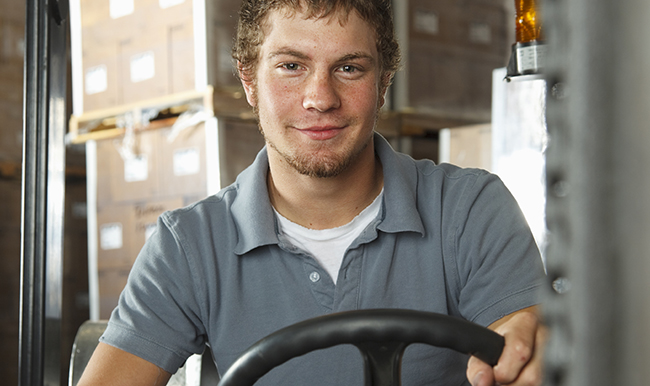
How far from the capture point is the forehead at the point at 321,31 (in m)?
1.38

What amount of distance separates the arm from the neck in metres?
0.42

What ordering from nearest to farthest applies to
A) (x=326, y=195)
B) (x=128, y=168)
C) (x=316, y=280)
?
(x=316, y=280) < (x=326, y=195) < (x=128, y=168)

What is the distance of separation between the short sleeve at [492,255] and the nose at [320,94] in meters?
0.33

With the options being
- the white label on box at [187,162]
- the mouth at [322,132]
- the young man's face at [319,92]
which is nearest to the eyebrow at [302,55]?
the young man's face at [319,92]

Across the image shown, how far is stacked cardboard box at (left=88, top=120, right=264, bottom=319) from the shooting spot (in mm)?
2414

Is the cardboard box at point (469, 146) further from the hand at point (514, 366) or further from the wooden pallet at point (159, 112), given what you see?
the hand at point (514, 366)

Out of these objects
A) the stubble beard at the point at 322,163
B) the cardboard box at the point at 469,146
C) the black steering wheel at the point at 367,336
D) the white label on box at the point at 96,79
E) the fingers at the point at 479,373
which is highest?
the white label on box at the point at 96,79

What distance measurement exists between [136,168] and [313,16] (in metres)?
1.48

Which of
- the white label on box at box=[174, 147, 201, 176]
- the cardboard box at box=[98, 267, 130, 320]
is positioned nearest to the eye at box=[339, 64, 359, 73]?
the white label on box at box=[174, 147, 201, 176]

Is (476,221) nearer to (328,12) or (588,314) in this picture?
(328,12)

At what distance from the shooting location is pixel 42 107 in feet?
4.97

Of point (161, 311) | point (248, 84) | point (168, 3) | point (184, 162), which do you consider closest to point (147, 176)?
point (184, 162)

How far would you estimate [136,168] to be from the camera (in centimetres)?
266

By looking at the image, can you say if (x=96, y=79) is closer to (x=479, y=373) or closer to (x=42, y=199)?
(x=42, y=199)
